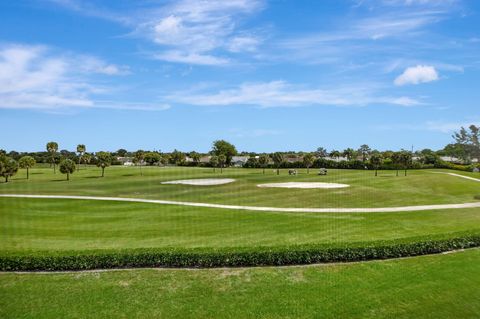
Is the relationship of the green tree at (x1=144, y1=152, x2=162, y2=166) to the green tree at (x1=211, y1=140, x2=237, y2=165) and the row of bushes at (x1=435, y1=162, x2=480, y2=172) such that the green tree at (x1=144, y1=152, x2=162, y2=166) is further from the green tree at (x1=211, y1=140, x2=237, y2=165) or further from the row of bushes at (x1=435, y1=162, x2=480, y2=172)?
the row of bushes at (x1=435, y1=162, x2=480, y2=172)

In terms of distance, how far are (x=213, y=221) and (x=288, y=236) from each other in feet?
22.0

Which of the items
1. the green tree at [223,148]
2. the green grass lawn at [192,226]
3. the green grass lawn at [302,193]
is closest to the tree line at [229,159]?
the green tree at [223,148]

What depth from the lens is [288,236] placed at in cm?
2317

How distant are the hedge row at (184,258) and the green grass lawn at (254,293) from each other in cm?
50

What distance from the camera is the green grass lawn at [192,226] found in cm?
2202

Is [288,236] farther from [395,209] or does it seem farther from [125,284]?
[395,209]

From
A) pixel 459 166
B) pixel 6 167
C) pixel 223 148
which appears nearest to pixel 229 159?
pixel 223 148

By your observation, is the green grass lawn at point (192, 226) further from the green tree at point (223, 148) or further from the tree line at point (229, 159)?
the green tree at point (223, 148)

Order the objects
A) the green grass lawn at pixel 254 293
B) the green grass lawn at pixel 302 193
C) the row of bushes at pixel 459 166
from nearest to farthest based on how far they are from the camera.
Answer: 1. the green grass lawn at pixel 254 293
2. the green grass lawn at pixel 302 193
3. the row of bushes at pixel 459 166

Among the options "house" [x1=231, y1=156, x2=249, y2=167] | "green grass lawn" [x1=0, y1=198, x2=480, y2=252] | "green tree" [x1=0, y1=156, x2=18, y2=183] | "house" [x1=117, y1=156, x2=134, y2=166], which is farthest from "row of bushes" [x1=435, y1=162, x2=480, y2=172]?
"house" [x1=117, y1=156, x2=134, y2=166]

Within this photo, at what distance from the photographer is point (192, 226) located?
87.4 ft

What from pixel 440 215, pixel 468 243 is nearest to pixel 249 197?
pixel 440 215

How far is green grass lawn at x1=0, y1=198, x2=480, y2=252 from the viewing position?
2202 cm

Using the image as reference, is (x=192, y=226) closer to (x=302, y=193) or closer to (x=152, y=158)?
(x=302, y=193)
